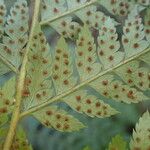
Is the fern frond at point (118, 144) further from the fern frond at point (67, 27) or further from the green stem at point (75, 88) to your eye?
the fern frond at point (67, 27)

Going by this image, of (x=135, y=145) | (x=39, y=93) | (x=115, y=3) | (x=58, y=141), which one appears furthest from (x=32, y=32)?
(x=58, y=141)

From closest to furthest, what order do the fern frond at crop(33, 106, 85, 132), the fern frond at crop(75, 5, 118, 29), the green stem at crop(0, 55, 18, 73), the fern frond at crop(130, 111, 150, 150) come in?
the fern frond at crop(130, 111, 150, 150)
the fern frond at crop(33, 106, 85, 132)
the green stem at crop(0, 55, 18, 73)
the fern frond at crop(75, 5, 118, 29)

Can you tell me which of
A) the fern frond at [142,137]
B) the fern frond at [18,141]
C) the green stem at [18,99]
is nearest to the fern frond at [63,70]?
the green stem at [18,99]

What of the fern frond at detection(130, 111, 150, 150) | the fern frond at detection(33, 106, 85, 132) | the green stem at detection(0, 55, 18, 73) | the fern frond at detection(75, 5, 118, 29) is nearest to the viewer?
the fern frond at detection(130, 111, 150, 150)

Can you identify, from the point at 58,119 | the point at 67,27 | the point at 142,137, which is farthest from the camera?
the point at 67,27

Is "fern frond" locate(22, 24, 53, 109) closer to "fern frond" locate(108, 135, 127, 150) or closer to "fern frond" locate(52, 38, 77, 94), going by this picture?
"fern frond" locate(52, 38, 77, 94)

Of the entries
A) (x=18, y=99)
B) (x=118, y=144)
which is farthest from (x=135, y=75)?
(x=18, y=99)

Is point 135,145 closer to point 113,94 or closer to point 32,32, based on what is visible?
point 113,94

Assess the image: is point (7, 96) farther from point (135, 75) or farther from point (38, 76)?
point (135, 75)

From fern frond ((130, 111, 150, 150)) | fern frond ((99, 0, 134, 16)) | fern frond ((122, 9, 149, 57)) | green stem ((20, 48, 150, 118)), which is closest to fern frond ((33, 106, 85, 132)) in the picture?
green stem ((20, 48, 150, 118))

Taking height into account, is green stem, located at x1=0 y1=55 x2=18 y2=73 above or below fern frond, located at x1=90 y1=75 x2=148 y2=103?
above
